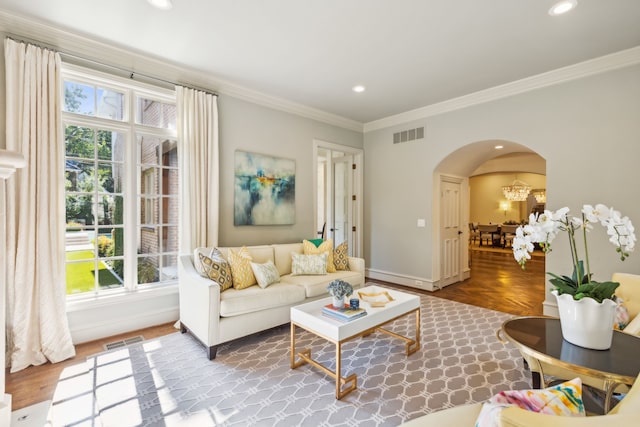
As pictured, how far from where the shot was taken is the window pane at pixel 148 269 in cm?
343

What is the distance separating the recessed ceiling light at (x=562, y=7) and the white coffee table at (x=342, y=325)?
275 centimetres

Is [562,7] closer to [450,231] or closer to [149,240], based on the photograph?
[450,231]

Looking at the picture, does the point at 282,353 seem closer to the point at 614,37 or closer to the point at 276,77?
the point at 276,77

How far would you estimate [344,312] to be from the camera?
7.84 feet

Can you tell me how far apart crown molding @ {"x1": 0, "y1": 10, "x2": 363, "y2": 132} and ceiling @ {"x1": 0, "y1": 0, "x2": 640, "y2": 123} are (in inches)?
3.5

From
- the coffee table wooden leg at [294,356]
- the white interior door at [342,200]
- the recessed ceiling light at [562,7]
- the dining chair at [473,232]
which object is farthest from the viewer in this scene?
the dining chair at [473,232]

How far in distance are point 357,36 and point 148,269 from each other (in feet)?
11.3

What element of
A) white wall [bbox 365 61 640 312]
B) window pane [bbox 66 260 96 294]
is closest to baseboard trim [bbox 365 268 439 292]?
white wall [bbox 365 61 640 312]

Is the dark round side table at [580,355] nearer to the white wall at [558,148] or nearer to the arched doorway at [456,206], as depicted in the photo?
the white wall at [558,148]

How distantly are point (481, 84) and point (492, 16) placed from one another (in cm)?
159

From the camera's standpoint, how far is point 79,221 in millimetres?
3025

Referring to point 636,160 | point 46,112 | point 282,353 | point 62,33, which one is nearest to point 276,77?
point 62,33

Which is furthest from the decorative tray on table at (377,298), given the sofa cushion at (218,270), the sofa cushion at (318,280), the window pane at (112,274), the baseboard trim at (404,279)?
the window pane at (112,274)

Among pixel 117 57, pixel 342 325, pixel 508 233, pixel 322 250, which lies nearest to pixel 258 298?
pixel 342 325
